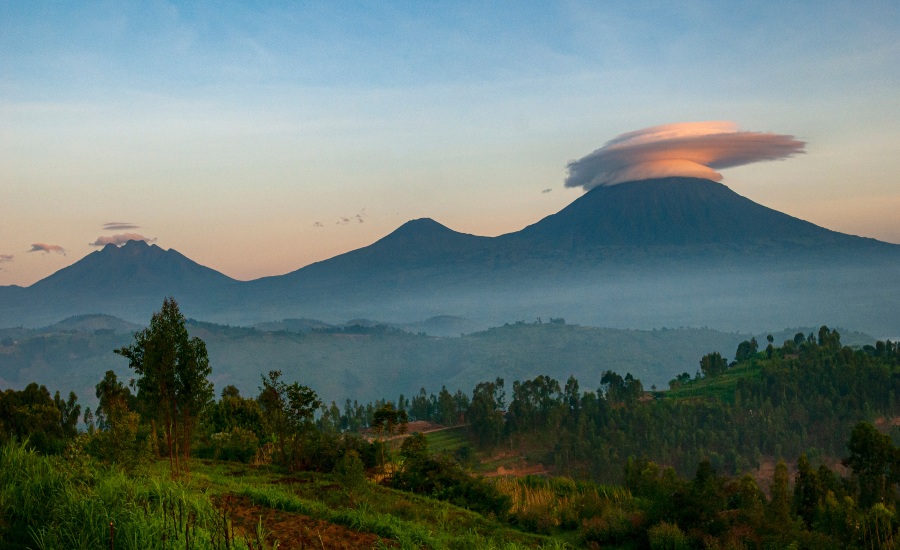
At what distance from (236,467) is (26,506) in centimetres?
977

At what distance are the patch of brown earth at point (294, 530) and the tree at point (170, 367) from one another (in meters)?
4.70

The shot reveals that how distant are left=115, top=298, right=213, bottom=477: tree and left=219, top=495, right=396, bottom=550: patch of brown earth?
4.70 m

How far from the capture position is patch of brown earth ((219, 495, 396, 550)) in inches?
354

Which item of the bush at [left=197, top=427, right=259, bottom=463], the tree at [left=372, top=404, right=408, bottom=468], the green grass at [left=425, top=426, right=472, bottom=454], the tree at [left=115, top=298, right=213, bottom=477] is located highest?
the tree at [left=115, top=298, right=213, bottom=477]

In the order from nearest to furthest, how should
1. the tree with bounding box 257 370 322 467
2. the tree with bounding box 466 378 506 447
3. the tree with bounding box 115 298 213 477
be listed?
the tree with bounding box 115 298 213 477 → the tree with bounding box 257 370 322 467 → the tree with bounding box 466 378 506 447

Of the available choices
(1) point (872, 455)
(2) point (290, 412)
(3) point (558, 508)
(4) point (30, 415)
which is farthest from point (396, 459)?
(1) point (872, 455)

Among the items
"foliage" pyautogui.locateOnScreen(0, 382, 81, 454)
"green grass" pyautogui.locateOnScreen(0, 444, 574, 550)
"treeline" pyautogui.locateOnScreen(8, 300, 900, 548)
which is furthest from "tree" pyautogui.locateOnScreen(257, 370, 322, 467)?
"green grass" pyautogui.locateOnScreen(0, 444, 574, 550)

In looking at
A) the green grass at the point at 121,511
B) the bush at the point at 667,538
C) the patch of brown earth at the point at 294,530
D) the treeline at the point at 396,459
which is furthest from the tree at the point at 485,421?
the patch of brown earth at the point at 294,530

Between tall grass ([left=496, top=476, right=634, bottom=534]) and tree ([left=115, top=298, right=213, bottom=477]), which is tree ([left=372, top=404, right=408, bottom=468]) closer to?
tall grass ([left=496, top=476, right=634, bottom=534])

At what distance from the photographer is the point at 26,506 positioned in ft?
26.1

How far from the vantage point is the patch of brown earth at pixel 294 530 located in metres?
8.98

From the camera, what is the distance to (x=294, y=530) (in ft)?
31.5

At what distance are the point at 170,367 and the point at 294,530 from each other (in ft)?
21.3

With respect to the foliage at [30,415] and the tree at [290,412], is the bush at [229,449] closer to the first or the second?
the tree at [290,412]
